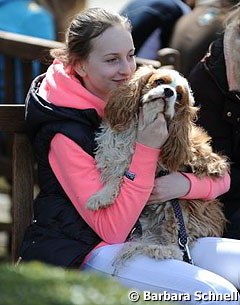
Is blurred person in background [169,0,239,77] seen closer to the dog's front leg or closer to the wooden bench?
the wooden bench

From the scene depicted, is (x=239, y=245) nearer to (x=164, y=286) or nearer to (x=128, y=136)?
(x=164, y=286)

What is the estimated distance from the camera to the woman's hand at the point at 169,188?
11.7 feet

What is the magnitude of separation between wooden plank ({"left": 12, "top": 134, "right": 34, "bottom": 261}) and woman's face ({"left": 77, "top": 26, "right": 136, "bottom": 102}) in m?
0.48

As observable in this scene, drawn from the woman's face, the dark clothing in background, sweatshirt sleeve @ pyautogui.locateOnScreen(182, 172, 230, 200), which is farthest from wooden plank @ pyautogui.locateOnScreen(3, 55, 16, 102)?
sweatshirt sleeve @ pyautogui.locateOnScreen(182, 172, 230, 200)

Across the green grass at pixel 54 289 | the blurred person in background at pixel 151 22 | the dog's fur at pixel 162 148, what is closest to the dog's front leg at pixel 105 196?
the dog's fur at pixel 162 148

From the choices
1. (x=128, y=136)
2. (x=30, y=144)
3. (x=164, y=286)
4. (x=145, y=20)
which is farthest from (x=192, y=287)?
(x=145, y=20)

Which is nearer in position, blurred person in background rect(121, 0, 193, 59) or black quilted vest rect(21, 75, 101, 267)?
black quilted vest rect(21, 75, 101, 267)

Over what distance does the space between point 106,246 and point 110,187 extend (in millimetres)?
240

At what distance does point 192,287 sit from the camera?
3387 millimetres

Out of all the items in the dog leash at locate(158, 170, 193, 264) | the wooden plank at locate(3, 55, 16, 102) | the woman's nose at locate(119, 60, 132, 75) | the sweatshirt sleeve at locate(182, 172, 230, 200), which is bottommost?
the wooden plank at locate(3, 55, 16, 102)

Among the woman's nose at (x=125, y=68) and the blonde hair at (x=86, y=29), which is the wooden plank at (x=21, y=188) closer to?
the blonde hair at (x=86, y=29)

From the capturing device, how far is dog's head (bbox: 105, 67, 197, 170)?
3.48 m

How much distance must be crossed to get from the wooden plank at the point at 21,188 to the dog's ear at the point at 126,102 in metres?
0.57

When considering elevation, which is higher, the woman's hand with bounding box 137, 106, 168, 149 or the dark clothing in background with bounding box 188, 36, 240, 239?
the woman's hand with bounding box 137, 106, 168, 149
